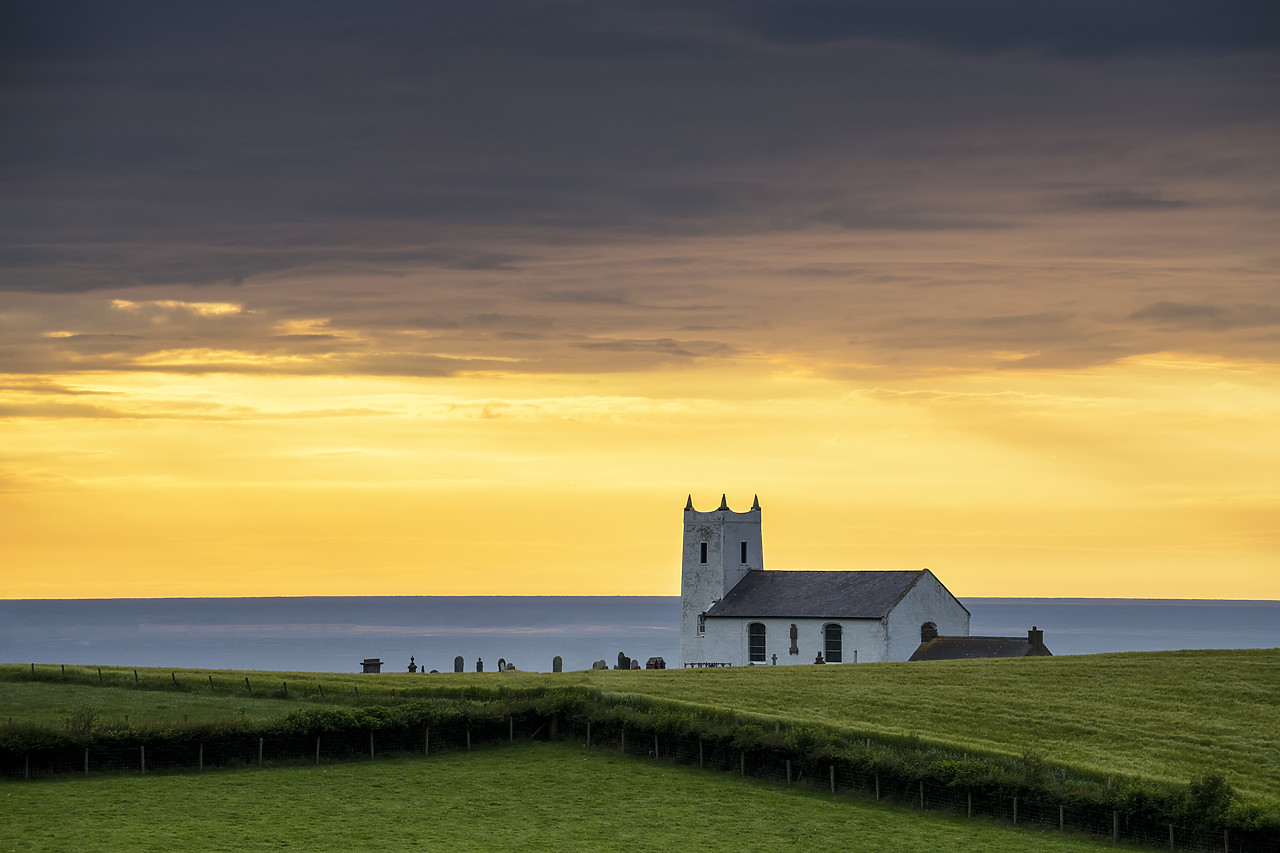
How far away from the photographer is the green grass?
35.4 m

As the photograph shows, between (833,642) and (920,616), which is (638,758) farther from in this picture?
(920,616)

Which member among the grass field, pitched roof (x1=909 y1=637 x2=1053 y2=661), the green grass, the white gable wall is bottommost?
the green grass

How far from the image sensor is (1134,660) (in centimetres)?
6681

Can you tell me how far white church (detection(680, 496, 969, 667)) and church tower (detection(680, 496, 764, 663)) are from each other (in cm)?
7

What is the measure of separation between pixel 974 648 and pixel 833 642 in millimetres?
8849

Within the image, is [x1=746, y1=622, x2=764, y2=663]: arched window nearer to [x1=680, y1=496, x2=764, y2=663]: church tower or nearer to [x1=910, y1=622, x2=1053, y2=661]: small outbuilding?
[x1=680, y1=496, x2=764, y2=663]: church tower

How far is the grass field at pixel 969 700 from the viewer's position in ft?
150

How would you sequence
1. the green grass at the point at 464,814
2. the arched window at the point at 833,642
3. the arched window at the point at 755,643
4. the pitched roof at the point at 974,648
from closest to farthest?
the green grass at the point at 464,814 → the pitched roof at the point at 974,648 → the arched window at the point at 833,642 → the arched window at the point at 755,643

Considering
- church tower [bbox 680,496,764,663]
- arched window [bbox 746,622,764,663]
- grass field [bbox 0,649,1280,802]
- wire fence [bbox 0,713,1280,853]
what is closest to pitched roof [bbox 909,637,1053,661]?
arched window [bbox 746,622,764,663]

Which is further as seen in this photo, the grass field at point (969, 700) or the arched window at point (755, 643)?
the arched window at point (755, 643)

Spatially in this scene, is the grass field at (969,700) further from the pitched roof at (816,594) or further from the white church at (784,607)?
the pitched roof at (816,594)

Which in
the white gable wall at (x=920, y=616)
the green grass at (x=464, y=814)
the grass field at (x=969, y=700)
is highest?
the white gable wall at (x=920, y=616)

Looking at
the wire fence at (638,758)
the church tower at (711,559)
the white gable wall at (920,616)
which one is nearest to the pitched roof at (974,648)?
the white gable wall at (920,616)

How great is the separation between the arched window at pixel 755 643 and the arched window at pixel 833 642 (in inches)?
190
